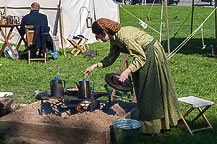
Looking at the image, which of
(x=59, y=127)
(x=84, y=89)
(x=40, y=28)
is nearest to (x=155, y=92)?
(x=84, y=89)

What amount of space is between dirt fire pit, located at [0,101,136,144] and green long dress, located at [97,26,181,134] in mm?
348

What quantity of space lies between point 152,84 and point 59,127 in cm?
121

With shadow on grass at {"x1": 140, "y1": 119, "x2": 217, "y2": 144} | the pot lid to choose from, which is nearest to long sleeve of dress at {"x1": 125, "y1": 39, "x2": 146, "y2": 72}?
the pot lid

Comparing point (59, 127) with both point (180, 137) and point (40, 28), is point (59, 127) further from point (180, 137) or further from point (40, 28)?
point (40, 28)

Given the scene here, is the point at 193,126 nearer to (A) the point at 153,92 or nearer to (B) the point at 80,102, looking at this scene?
(A) the point at 153,92

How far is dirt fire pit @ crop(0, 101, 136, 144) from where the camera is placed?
3697 mm

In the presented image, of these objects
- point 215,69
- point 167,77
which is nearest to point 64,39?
point 215,69

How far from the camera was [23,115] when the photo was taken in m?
4.39

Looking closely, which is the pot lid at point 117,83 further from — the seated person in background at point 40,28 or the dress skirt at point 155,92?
the seated person in background at point 40,28

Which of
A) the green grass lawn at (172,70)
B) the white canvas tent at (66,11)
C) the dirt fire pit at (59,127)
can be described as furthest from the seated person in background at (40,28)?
the dirt fire pit at (59,127)

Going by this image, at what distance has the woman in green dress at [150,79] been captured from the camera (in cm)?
377

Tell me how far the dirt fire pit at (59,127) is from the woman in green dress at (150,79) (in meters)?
0.35

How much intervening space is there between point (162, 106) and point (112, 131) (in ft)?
2.27

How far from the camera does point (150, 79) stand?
12.8 ft
